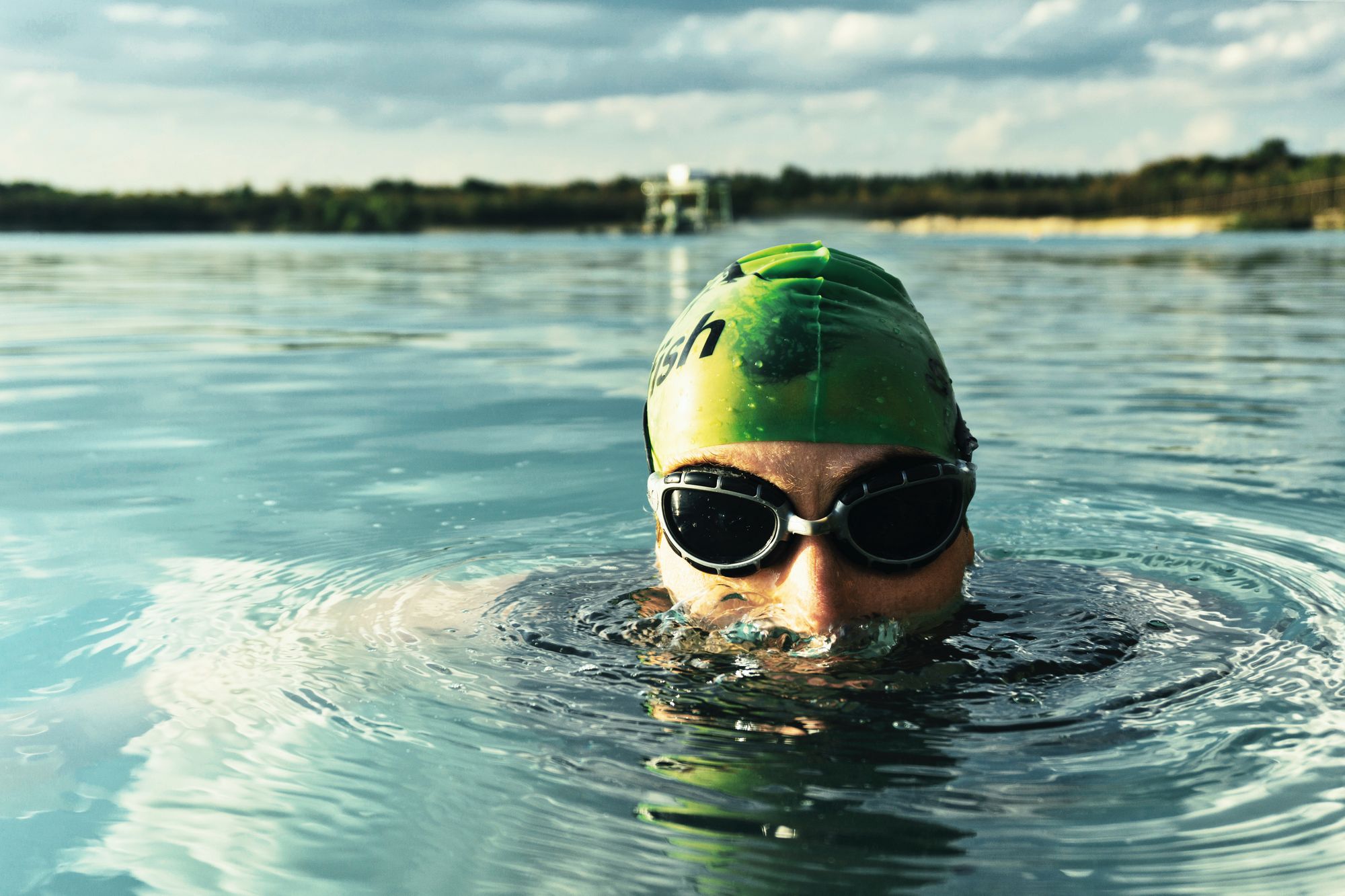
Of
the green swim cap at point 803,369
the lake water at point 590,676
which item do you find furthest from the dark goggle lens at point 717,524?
the lake water at point 590,676

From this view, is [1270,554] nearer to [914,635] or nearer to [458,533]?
[914,635]

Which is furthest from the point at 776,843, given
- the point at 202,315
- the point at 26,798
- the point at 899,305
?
the point at 202,315

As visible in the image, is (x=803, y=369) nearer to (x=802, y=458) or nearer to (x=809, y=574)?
(x=802, y=458)

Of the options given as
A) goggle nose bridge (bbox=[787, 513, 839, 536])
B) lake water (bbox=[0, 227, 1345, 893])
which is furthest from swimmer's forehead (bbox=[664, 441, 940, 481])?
lake water (bbox=[0, 227, 1345, 893])

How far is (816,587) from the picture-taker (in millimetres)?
3139

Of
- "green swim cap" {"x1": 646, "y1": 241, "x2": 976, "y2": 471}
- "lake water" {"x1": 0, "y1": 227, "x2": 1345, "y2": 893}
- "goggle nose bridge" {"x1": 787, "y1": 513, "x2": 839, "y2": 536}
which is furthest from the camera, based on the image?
"green swim cap" {"x1": 646, "y1": 241, "x2": 976, "y2": 471}

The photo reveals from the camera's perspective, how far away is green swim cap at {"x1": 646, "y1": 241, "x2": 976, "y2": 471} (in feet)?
10.7

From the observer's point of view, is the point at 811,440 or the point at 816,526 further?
the point at 811,440

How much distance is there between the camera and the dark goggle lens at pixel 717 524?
3178mm

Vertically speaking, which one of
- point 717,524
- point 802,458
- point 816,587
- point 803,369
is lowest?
point 816,587

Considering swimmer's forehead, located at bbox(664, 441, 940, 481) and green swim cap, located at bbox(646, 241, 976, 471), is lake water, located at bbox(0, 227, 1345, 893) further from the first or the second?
green swim cap, located at bbox(646, 241, 976, 471)

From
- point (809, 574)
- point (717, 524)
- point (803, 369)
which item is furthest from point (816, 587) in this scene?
point (803, 369)

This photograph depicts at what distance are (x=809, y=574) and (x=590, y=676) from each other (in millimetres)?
616

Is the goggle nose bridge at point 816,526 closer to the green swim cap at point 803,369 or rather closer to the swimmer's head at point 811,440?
the swimmer's head at point 811,440
